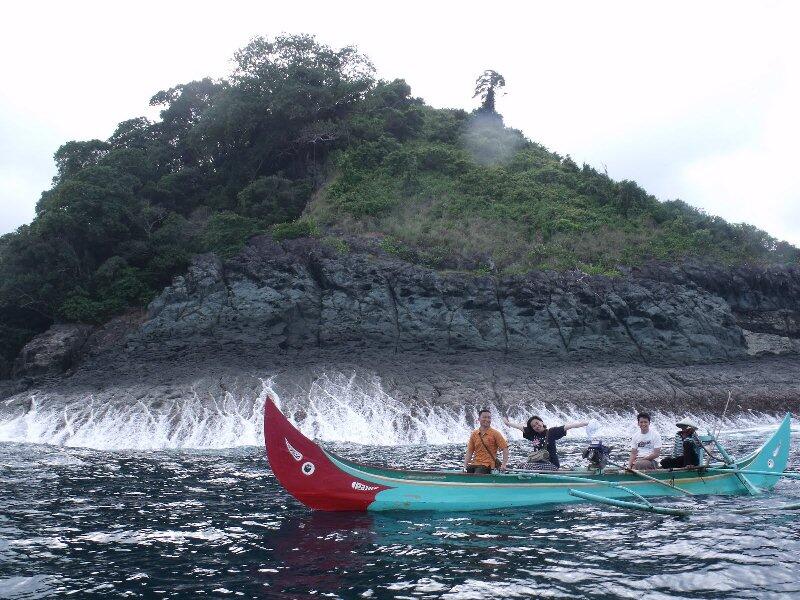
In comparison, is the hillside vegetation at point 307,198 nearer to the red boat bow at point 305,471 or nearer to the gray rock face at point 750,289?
the gray rock face at point 750,289

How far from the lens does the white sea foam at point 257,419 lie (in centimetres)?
2098

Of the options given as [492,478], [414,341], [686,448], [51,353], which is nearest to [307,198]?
[414,341]

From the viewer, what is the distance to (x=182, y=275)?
29.4 meters

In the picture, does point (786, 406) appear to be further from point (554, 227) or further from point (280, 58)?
point (280, 58)

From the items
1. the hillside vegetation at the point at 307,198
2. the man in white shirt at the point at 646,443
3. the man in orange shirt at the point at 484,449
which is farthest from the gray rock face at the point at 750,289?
the man in orange shirt at the point at 484,449

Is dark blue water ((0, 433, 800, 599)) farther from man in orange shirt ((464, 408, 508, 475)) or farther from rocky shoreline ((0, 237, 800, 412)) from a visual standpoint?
rocky shoreline ((0, 237, 800, 412))

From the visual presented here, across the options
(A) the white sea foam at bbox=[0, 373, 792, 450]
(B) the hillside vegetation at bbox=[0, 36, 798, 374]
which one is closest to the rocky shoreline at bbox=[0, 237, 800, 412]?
(A) the white sea foam at bbox=[0, 373, 792, 450]

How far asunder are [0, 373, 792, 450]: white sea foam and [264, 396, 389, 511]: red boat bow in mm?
10178

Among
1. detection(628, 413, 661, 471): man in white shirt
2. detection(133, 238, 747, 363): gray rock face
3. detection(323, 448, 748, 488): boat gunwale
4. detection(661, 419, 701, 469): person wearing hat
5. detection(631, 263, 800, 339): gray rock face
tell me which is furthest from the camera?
detection(631, 263, 800, 339): gray rock face

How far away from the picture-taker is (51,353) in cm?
2672

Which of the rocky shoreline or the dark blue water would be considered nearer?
the dark blue water

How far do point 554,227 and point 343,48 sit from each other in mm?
21742

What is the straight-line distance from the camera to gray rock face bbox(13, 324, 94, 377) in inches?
1039

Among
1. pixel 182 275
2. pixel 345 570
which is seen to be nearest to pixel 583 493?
pixel 345 570
